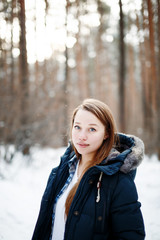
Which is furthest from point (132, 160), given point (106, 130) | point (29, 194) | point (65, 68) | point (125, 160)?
point (65, 68)

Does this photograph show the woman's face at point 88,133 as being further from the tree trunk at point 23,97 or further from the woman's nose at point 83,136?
the tree trunk at point 23,97

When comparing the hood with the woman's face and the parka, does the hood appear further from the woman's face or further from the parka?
the woman's face

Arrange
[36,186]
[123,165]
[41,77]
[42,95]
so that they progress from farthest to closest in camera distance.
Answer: [41,77] → [42,95] → [36,186] → [123,165]

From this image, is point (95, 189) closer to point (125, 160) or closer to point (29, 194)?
point (125, 160)

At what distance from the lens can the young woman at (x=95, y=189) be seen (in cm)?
126

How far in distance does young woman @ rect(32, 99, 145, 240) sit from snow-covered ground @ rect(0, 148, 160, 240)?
4.80 feet

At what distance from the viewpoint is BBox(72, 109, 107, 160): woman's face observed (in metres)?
1.49

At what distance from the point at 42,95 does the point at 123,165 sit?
671 centimetres

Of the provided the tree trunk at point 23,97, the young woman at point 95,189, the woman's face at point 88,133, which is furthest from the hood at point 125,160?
the tree trunk at point 23,97

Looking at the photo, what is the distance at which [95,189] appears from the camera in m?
1.37

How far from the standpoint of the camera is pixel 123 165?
4.43 feet

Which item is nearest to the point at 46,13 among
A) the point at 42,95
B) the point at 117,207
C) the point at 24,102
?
the point at 42,95

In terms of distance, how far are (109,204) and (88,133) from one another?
548 millimetres

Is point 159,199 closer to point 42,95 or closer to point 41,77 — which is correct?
point 42,95
